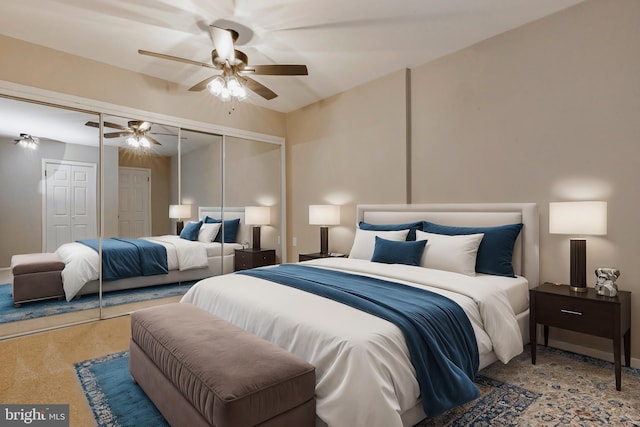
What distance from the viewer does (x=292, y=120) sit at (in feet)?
17.5

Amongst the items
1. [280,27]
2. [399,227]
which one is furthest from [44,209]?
[399,227]

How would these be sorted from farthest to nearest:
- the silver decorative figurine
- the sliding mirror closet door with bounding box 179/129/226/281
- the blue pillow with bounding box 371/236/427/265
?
the sliding mirror closet door with bounding box 179/129/226/281
the blue pillow with bounding box 371/236/427/265
the silver decorative figurine

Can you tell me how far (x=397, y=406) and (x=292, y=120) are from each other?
4522 millimetres

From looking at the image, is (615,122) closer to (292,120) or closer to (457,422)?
(457,422)

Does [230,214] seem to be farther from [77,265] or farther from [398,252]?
[398,252]

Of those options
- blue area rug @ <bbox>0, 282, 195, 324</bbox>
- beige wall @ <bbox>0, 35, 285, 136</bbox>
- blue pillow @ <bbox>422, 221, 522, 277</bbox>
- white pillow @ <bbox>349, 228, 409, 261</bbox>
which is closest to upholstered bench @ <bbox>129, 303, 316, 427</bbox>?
white pillow @ <bbox>349, 228, 409, 261</bbox>

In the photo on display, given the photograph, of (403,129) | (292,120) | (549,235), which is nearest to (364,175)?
(403,129)

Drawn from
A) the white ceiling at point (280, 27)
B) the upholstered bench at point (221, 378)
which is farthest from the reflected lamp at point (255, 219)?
the upholstered bench at point (221, 378)

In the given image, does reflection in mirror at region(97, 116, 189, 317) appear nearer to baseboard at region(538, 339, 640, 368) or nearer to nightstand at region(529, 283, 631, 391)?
nightstand at region(529, 283, 631, 391)

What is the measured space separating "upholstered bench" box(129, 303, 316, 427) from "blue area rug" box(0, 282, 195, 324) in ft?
6.98

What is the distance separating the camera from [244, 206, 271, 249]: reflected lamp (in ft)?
16.1

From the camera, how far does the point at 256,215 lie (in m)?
4.96

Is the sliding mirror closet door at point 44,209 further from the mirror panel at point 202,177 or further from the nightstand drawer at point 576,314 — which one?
the nightstand drawer at point 576,314

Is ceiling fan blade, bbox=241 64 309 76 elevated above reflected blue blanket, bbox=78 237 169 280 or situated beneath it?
elevated above
